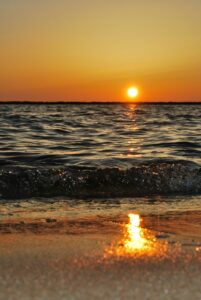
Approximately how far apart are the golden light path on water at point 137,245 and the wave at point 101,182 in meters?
3.55

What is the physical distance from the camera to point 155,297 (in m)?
2.48

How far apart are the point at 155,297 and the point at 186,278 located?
0.36 metres

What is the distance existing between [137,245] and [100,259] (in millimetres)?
492

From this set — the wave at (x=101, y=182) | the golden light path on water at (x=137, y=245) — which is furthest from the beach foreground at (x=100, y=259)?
the wave at (x=101, y=182)

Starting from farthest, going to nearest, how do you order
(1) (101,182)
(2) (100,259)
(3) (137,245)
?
(1) (101,182), (3) (137,245), (2) (100,259)

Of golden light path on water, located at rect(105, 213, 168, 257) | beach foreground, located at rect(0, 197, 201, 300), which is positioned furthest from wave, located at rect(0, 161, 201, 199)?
golden light path on water, located at rect(105, 213, 168, 257)

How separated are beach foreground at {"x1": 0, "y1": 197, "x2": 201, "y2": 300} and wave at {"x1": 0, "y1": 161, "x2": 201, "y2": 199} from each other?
3140 mm

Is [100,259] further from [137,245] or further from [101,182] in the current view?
[101,182]

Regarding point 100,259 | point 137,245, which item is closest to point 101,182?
point 137,245

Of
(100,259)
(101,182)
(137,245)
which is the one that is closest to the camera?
(100,259)

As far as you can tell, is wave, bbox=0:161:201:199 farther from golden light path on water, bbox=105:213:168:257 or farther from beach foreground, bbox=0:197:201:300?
golden light path on water, bbox=105:213:168:257

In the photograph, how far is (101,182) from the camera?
880cm

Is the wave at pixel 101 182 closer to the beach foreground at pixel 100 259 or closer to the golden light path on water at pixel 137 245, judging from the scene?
the beach foreground at pixel 100 259

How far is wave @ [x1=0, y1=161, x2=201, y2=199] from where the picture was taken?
799 centimetres
